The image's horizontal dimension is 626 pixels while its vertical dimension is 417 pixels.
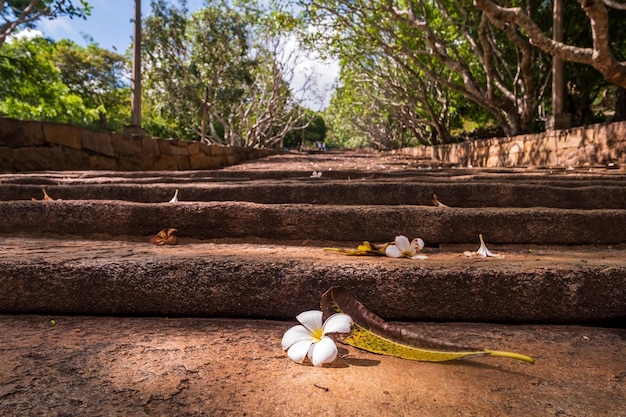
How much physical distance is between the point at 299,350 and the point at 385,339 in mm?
199

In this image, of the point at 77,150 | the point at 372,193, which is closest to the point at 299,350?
the point at 372,193

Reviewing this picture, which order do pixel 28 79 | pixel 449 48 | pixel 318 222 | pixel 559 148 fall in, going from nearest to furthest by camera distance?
pixel 318 222 < pixel 559 148 < pixel 28 79 < pixel 449 48

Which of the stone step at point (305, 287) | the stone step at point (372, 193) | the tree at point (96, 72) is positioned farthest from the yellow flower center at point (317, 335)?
the tree at point (96, 72)

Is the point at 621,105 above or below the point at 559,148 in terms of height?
above

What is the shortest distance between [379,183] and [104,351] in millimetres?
2114

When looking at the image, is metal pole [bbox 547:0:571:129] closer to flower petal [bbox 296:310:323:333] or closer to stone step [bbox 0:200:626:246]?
stone step [bbox 0:200:626:246]

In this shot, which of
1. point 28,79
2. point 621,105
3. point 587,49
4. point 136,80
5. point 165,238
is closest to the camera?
point 165,238

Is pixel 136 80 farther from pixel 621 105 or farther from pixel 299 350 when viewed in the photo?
pixel 621 105

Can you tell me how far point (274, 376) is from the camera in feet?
3.00

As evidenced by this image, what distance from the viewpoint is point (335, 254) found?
66.3 inches

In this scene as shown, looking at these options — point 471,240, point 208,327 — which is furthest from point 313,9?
point 208,327

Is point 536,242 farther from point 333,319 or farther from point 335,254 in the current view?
point 333,319

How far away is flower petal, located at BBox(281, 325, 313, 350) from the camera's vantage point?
98cm

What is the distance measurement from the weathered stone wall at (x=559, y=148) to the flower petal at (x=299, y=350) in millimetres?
6115
